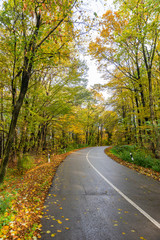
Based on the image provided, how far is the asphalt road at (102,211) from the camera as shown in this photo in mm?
3002

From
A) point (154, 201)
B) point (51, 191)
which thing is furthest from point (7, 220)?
point (154, 201)

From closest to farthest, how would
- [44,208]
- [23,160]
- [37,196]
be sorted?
[44,208] < [37,196] < [23,160]

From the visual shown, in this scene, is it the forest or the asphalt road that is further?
the forest

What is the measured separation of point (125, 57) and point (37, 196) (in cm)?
1343

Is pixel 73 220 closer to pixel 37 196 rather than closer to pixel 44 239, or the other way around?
pixel 44 239

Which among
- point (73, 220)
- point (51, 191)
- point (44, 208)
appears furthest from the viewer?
point (51, 191)

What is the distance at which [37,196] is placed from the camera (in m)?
5.12

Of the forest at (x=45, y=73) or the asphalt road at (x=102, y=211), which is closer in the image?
the asphalt road at (x=102, y=211)

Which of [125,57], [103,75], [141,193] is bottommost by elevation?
[141,193]

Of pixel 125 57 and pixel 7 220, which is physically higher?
pixel 125 57

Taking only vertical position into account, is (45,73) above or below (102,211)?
above

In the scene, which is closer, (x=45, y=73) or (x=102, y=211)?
(x=102, y=211)

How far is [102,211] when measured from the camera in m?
3.92

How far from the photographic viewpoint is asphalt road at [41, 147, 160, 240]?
9.85 feet
